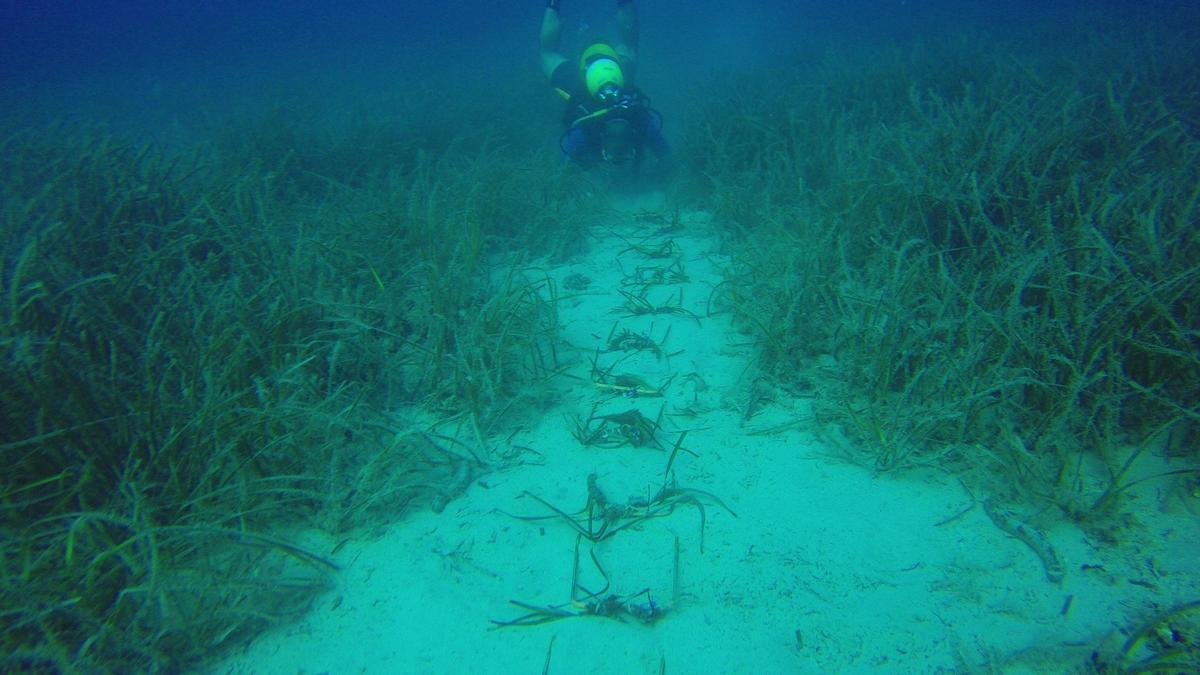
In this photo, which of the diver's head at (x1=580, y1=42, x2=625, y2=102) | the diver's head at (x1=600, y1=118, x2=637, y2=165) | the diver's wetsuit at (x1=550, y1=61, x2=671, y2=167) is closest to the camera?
the diver's head at (x1=600, y1=118, x2=637, y2=165)

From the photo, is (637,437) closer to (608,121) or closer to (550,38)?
(608,121)

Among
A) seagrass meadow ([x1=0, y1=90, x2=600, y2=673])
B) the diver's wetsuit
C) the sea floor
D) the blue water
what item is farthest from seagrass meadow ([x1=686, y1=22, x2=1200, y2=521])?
the blue water

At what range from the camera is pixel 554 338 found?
3643mm

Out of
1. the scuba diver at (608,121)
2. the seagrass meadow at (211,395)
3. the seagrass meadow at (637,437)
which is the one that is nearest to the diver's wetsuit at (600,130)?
the scuba diver at (608,121)

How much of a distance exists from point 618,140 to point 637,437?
436cm

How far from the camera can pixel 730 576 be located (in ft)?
7.38

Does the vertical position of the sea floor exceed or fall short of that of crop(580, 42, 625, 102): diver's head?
it falls short

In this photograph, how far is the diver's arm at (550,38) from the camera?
1084cm

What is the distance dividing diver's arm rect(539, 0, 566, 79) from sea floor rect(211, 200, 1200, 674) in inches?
403

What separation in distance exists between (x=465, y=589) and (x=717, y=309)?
9.34 ft

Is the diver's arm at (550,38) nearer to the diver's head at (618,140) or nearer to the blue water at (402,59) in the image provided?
the blue water at (402,59)

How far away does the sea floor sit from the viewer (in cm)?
197

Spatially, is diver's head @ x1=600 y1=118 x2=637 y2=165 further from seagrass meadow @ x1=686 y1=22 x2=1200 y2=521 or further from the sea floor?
the sea floor

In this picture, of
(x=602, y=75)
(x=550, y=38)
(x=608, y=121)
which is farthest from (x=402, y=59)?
(x=608, y=121)
